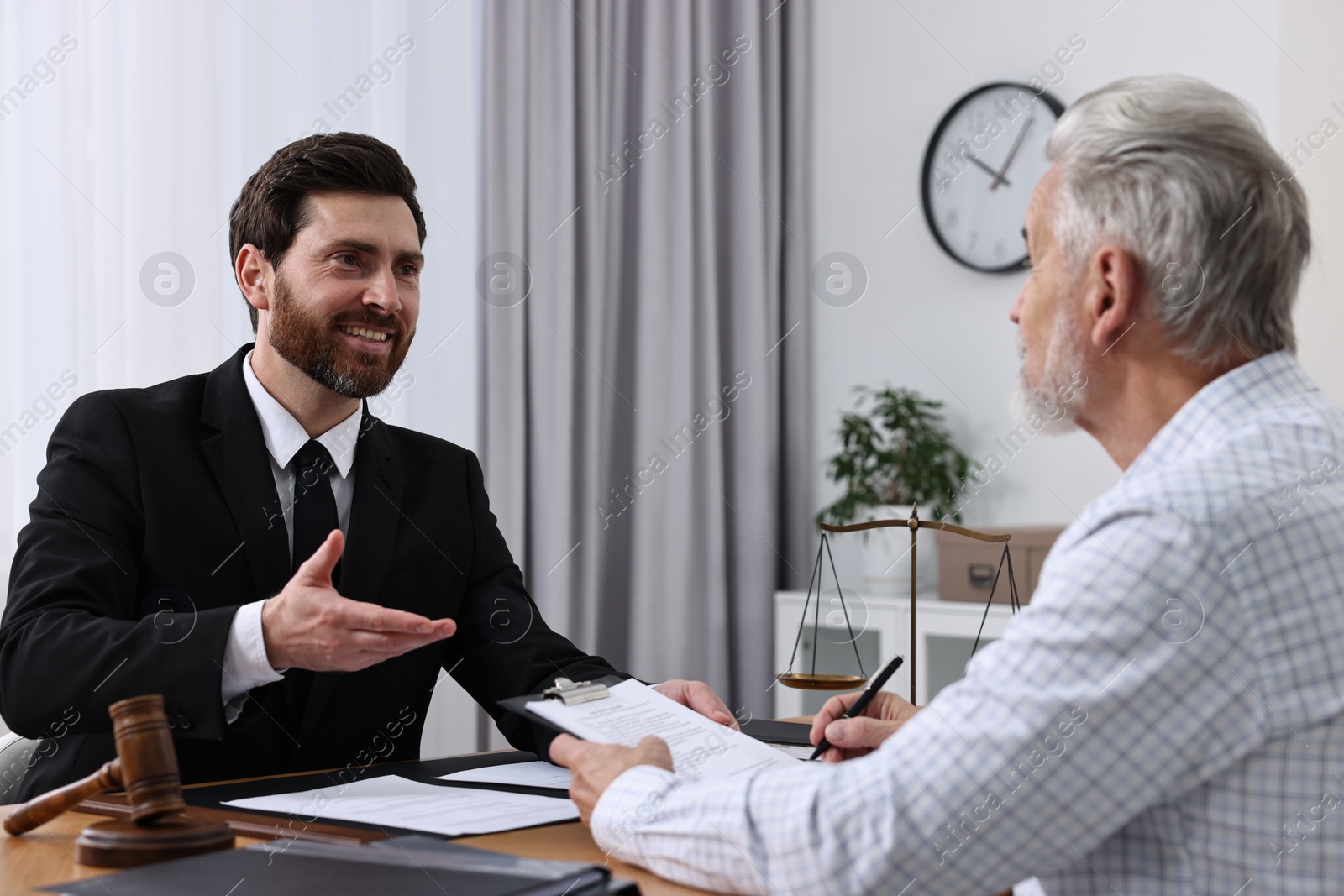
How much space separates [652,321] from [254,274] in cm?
176

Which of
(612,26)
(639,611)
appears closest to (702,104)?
(612,26)

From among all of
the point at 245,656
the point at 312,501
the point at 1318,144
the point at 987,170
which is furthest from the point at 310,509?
the point at 1318,144

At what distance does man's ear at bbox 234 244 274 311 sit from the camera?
205cm

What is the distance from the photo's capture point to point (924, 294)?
3.88m

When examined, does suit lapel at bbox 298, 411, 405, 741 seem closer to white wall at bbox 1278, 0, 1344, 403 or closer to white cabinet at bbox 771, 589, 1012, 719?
white cabinet at bbox 771, 589, 1012, 719

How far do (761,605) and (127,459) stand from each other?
8.25 ft

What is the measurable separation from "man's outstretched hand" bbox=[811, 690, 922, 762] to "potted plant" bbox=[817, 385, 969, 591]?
6.29 feet

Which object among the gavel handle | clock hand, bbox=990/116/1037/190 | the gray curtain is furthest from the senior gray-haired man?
clock hand, bbox=990/116/1037/190

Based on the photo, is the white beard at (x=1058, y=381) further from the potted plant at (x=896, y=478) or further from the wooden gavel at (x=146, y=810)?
the potted plant at (x=896, y=478)

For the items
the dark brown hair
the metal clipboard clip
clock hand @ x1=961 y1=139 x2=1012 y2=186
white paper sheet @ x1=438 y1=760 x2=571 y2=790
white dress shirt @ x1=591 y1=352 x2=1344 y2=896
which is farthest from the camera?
clock hand @ x1=961 y1=139 x2=1012 y2=186

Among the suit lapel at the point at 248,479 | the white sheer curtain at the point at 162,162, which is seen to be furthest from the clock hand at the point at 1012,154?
the suit lapel at the point at 248,479

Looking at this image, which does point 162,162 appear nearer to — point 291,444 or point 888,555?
point 291,444

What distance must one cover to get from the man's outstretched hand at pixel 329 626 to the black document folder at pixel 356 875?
30 centimetres

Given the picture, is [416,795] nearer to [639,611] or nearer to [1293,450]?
[1293,450]
